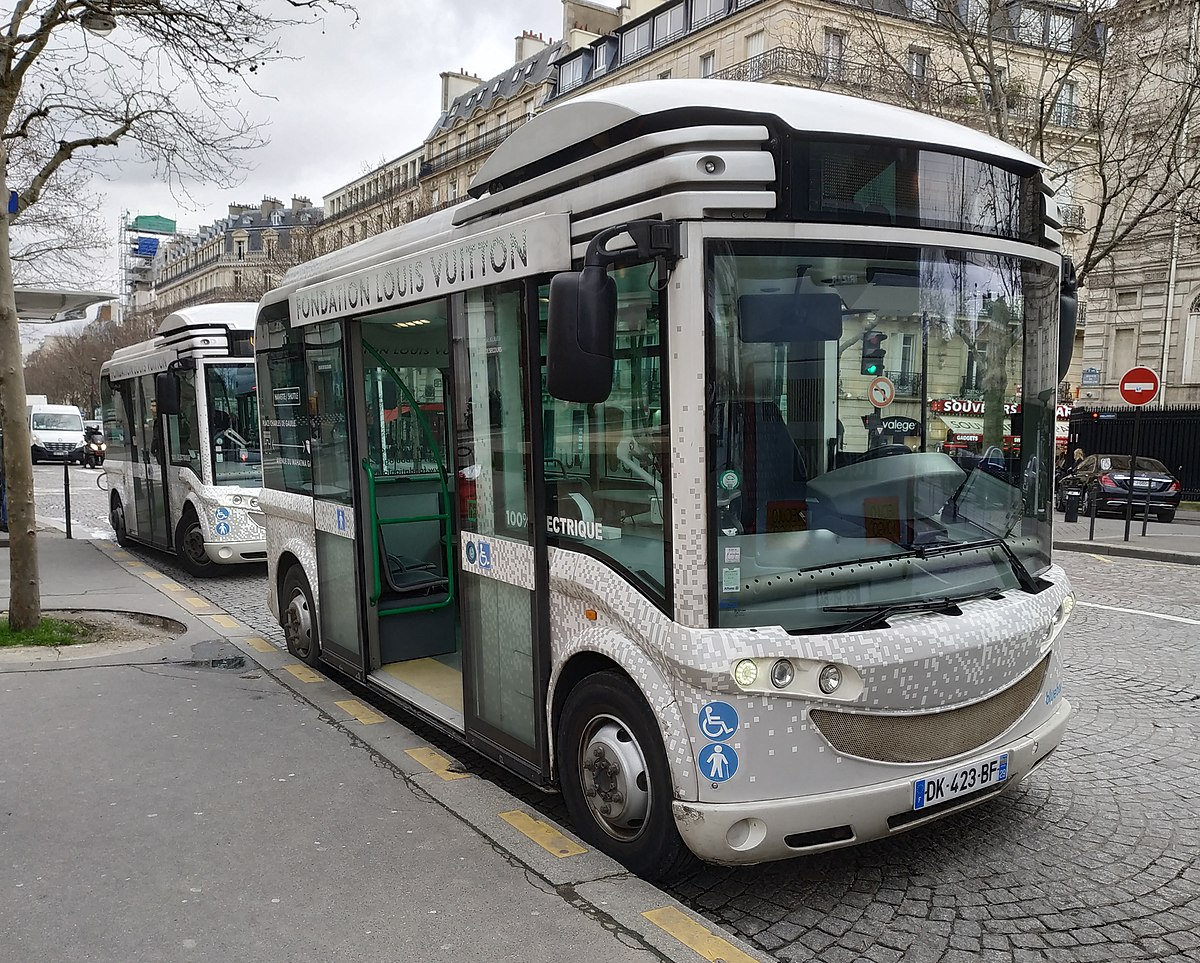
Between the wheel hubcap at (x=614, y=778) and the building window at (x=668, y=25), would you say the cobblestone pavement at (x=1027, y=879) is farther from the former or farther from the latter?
the building window at (x=668, y=25)

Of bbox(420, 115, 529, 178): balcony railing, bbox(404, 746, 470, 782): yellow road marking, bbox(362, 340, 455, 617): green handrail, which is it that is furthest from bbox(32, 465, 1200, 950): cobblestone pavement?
bbox(420, 115, 529, 178): balcony railing

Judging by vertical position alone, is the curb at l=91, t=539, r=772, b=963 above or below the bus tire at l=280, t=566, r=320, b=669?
below

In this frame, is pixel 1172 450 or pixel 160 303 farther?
pixel 160 303

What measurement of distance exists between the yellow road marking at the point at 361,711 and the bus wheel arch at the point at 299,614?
745 mm

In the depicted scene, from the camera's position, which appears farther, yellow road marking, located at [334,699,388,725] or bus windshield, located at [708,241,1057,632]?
yellow road marking, located at [334,699,388,725]

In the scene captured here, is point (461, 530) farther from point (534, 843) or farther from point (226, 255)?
point (226, 255)

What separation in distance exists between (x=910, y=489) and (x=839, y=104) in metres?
1.47

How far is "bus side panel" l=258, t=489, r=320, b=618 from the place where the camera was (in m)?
6.64

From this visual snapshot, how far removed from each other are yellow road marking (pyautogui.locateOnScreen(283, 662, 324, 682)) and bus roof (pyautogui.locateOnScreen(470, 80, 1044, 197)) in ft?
13.4

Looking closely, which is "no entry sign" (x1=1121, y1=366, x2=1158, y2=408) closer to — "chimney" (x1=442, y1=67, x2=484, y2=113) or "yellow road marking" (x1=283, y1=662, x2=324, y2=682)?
"yellow road marking" (x1=283, y1=662, x2=324, y2=682)

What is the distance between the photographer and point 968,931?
3.37 metres

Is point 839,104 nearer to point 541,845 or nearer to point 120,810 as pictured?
point 541,845

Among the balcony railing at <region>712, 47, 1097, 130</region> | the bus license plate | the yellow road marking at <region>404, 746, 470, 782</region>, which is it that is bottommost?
the yellow road marking at <region>404, 746, 470, 782</region>

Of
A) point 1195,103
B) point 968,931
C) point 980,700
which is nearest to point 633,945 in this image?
point 968,931
